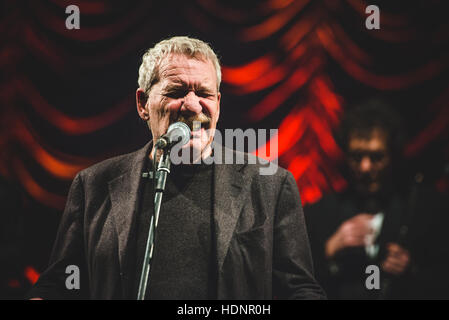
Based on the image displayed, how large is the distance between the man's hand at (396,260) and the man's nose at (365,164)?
2.33 ft

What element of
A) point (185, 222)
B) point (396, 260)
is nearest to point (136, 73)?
point (185, 222)

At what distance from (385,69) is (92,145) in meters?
3.05

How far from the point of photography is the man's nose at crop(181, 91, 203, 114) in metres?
2.19

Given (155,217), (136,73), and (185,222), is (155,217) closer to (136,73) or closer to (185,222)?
(185,222)

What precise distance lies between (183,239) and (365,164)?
6.02 feet

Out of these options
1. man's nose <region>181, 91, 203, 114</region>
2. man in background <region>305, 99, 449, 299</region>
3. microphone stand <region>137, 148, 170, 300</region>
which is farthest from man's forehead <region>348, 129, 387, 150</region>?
microphone stand <region>137, 148, 170, 300</region>

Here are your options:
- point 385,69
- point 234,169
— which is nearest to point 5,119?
point 234,169

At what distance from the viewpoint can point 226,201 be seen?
210 centimetres

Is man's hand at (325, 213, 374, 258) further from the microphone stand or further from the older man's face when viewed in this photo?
the microphone stand

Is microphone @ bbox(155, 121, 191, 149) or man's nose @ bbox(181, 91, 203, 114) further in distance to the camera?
man's nose @ bbox(181, 91, 203, 114)

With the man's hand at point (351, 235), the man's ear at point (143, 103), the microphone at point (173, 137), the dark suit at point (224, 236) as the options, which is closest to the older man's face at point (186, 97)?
the man's ear at point (143, 103)

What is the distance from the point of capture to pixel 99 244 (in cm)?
206

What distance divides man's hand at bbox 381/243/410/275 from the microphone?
65.0 inches

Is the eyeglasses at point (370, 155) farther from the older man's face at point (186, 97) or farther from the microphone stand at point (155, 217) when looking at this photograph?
the microphone stand at point (155, 217)
